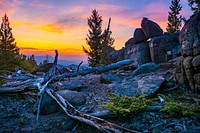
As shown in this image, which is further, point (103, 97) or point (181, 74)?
point (181, 74)

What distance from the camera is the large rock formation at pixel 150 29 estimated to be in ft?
93.2

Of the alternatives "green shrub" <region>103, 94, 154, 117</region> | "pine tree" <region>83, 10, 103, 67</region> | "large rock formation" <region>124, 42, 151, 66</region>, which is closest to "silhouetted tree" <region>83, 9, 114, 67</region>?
"pine tree" <region>83, 10, 103, 67</region>

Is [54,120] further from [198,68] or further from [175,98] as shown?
[198,68]

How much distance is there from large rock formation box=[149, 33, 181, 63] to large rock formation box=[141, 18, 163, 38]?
238 centimetres

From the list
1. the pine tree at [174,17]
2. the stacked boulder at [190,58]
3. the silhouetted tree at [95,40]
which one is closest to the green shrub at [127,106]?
the stacked boulder at [190,58]

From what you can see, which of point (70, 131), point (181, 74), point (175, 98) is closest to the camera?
point (70, 131)

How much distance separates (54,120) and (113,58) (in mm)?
23793

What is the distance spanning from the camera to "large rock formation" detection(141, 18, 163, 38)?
93.2ft

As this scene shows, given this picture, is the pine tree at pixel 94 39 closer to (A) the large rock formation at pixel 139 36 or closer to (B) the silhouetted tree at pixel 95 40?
(B) the silhouetted tree at pixel 95 40

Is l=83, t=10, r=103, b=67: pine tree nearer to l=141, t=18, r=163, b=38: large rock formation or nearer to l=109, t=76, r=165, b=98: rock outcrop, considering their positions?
l=141, t=18, r=163, b=38: large rock formation

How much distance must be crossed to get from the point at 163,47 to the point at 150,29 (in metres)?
4.73

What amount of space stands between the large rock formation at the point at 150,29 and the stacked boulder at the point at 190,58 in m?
17.8

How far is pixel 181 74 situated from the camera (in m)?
10.4

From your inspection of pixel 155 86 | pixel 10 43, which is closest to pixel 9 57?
pixel 10 43
